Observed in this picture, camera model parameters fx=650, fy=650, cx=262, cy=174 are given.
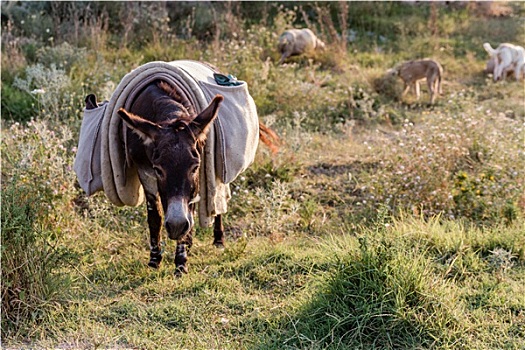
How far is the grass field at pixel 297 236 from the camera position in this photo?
381 cm

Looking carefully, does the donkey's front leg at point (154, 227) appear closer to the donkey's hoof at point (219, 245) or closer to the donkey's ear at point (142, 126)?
the donkey's hoof at point (219, 245)

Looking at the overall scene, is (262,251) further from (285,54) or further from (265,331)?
(285,54)

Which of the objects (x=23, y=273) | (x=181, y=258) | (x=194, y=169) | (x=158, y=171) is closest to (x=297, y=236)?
(x=181, y=258)

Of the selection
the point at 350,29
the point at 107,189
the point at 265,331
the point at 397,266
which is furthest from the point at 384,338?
the point at 350,29

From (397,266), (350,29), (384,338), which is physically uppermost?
(397,266)

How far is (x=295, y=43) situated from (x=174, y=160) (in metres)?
7.18

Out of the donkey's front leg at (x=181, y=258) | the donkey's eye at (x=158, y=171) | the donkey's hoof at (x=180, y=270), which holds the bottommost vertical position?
the donkey's hoof at (x=180, y=270)

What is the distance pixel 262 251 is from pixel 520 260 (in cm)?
191

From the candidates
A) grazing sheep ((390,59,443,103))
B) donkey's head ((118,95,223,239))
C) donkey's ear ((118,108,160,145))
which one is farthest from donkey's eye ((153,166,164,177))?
grazing sheep ((390,59,443,103))

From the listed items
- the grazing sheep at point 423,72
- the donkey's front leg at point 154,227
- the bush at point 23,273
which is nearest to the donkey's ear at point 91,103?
the donkey's front leg at point 154,227

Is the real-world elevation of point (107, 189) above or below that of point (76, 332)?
above

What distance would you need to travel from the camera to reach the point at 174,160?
3.93m

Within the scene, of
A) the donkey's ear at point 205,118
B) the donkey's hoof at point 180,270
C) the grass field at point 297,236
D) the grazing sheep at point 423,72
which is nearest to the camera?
the grass field at point 297,236

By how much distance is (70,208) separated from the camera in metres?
5.41
